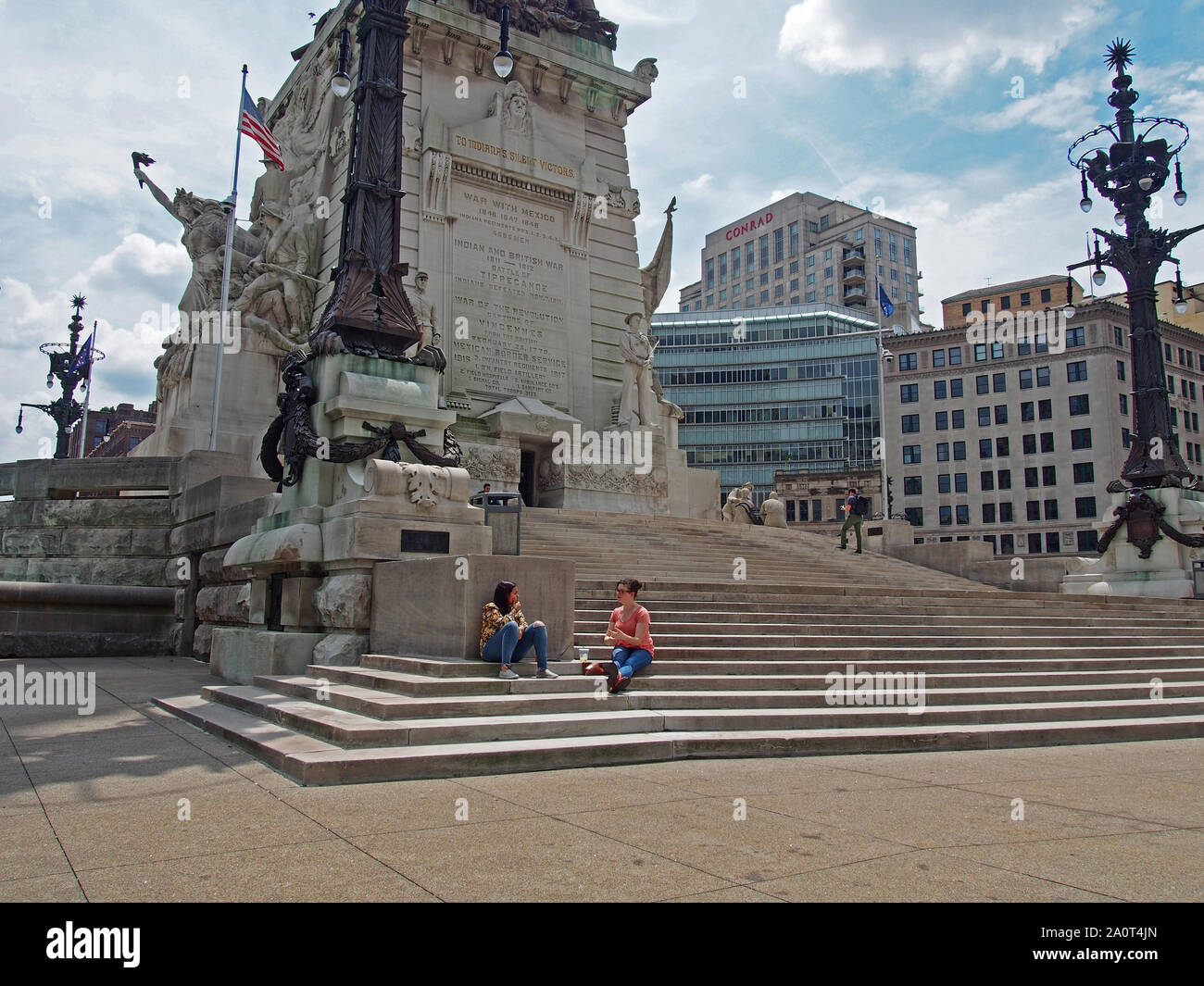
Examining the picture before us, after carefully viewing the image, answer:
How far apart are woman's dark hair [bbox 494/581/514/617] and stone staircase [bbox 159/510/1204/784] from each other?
0.60 metres

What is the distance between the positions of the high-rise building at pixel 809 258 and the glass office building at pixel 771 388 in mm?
14927

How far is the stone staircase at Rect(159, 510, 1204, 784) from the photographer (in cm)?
746

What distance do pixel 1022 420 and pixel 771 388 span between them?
2551 centimetres

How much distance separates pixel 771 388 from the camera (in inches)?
3688

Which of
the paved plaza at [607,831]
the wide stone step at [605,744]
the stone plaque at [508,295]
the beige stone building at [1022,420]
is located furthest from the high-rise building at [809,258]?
the paved plaza at [607,831]

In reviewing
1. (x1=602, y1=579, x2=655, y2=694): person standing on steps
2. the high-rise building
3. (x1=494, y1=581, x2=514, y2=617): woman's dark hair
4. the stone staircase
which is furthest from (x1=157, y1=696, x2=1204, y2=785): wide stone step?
the high-rise building

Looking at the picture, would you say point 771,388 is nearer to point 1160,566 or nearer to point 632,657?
point 1160,566

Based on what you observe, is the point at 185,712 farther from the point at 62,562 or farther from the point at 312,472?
the point at 62,562

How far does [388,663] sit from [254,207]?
22.2 metres

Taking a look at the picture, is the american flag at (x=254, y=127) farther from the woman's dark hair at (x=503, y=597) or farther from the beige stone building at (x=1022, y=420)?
the beige stone building at (x=1022, y=420)

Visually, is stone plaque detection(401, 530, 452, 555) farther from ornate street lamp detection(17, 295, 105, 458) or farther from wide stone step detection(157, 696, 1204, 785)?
ornate street lamp detection(17, 295, 105, 458)

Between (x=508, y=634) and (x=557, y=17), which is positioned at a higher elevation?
(x=557, y=17)

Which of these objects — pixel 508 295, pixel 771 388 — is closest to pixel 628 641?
pixel 508 295

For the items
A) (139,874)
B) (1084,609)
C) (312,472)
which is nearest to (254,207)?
(312,472)
